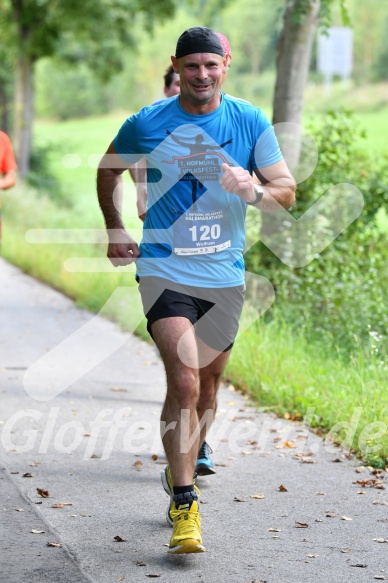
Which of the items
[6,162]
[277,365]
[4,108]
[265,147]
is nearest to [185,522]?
[265,147]

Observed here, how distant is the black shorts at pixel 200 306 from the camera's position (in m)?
5.27

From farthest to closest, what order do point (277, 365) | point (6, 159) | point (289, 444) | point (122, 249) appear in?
point (6, 159) → point (277, 365) → point (289, 444) → point (122, 249)

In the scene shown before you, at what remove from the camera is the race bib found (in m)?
5.25

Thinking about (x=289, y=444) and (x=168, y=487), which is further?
(x=289, y=444)

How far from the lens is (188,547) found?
4.89 metres

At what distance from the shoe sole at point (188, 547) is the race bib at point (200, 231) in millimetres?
1294

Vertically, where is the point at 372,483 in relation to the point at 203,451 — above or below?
below

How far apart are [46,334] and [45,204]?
38.9ft

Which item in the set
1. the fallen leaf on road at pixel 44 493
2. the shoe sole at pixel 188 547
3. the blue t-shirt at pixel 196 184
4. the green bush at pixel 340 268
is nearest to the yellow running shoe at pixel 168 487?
the shoe sole at pixel 188 547

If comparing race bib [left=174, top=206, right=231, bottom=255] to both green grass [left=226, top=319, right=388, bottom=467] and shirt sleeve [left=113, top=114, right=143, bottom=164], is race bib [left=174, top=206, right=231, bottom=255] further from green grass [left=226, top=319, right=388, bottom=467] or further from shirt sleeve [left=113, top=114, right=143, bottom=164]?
green grass [left=226, top=319, right=388, bottom=467]

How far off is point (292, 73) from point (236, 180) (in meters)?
6.23

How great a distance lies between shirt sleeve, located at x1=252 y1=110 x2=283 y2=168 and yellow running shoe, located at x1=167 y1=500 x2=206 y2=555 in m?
1.57

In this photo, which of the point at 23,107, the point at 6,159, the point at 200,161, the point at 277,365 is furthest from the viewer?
the point at 23,107

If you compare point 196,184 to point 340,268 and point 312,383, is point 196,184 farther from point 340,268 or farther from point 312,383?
point 340,268
